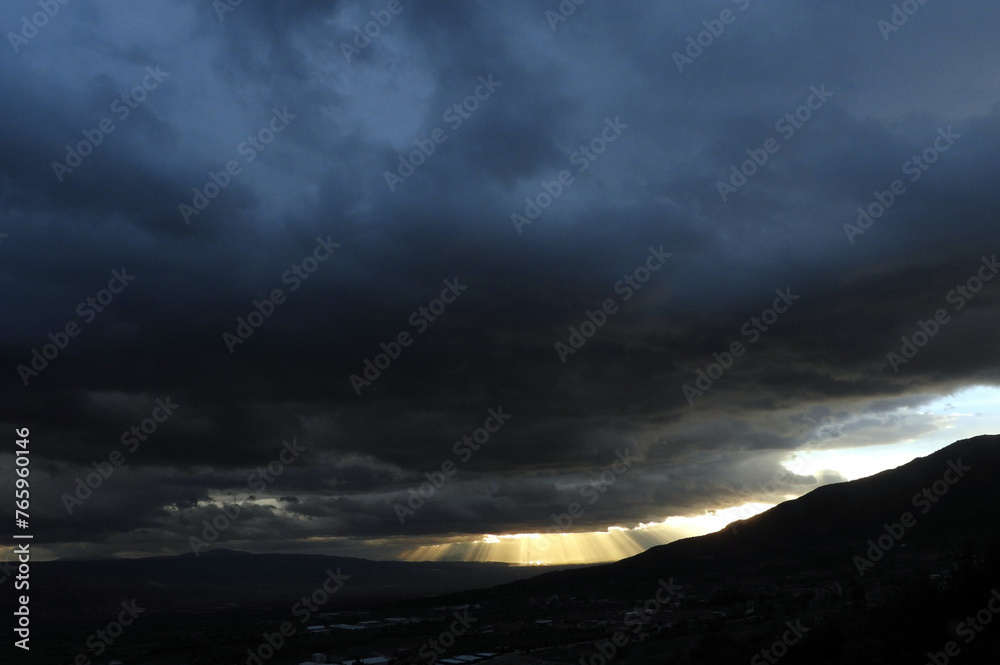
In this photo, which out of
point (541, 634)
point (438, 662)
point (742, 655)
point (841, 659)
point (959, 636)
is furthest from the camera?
point (541, 634)

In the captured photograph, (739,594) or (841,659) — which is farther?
(739,594)

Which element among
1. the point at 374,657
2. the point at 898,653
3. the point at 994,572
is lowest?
the point at 898,653

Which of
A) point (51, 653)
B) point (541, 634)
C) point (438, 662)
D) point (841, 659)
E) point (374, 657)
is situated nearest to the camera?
point (841, 659)

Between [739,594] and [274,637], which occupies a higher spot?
[274,637]

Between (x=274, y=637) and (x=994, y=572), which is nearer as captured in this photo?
(x=994, y=572)

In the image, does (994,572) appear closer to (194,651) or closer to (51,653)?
(194,651)

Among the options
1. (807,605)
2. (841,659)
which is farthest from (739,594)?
(841,659)

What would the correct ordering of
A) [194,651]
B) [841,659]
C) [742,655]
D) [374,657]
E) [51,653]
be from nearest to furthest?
[841,659] → [742,655] → [374,657] → [194,651] → [51,653]

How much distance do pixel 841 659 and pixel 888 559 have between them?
14949cm

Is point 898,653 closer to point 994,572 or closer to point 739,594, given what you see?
point 994,572

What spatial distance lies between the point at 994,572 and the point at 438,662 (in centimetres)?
7587

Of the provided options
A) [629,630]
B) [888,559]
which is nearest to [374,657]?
[629,630]

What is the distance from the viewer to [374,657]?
4926 inches

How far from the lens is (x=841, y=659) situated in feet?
234
